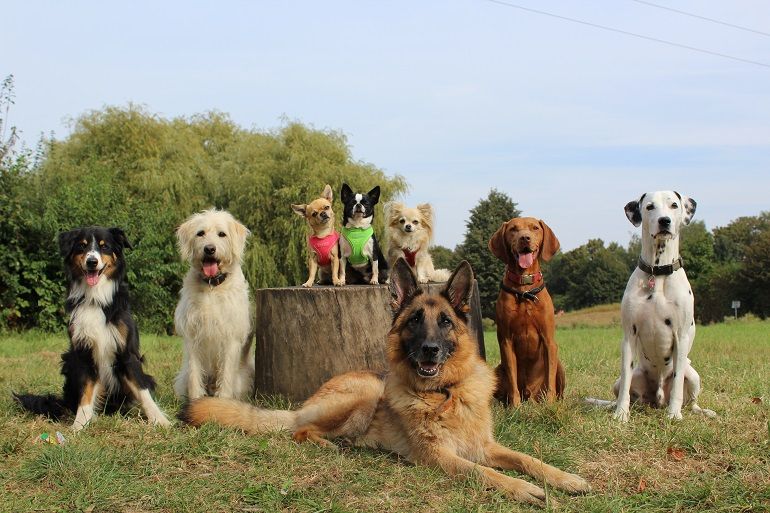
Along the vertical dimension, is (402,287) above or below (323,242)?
below

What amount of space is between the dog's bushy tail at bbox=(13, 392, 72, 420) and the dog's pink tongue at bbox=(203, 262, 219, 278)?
5.50ft

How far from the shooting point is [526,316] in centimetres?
603

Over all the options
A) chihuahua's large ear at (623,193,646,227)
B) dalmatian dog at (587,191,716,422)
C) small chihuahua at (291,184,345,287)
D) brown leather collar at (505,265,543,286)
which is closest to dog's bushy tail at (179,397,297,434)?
small chihuahua at (291,184,345,287)

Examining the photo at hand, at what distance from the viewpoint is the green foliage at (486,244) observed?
124ft

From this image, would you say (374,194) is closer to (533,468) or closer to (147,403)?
(147,403)

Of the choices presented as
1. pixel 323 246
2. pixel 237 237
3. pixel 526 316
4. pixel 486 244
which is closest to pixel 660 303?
pixel 526 316

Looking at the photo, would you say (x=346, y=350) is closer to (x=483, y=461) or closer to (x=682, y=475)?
(x=483, y=461)

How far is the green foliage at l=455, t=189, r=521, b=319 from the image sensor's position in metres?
37.8

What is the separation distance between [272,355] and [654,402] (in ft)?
11.9

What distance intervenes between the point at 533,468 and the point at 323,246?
3.55 meters

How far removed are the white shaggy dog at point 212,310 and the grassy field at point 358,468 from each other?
0.54 meters

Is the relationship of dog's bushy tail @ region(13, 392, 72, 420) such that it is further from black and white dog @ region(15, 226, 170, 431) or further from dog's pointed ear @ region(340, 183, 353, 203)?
dog's pointed ear @ region(340, 183, 353, 203)

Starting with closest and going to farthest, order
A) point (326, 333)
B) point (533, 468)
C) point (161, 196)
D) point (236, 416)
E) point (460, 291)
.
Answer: point (533, 468) → point (460, 291) → point (236, 416) → point (326, 333) → point (161, 196)

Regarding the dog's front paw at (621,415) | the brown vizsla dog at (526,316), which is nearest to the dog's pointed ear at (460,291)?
the brown vizsla dog at (526,316)
